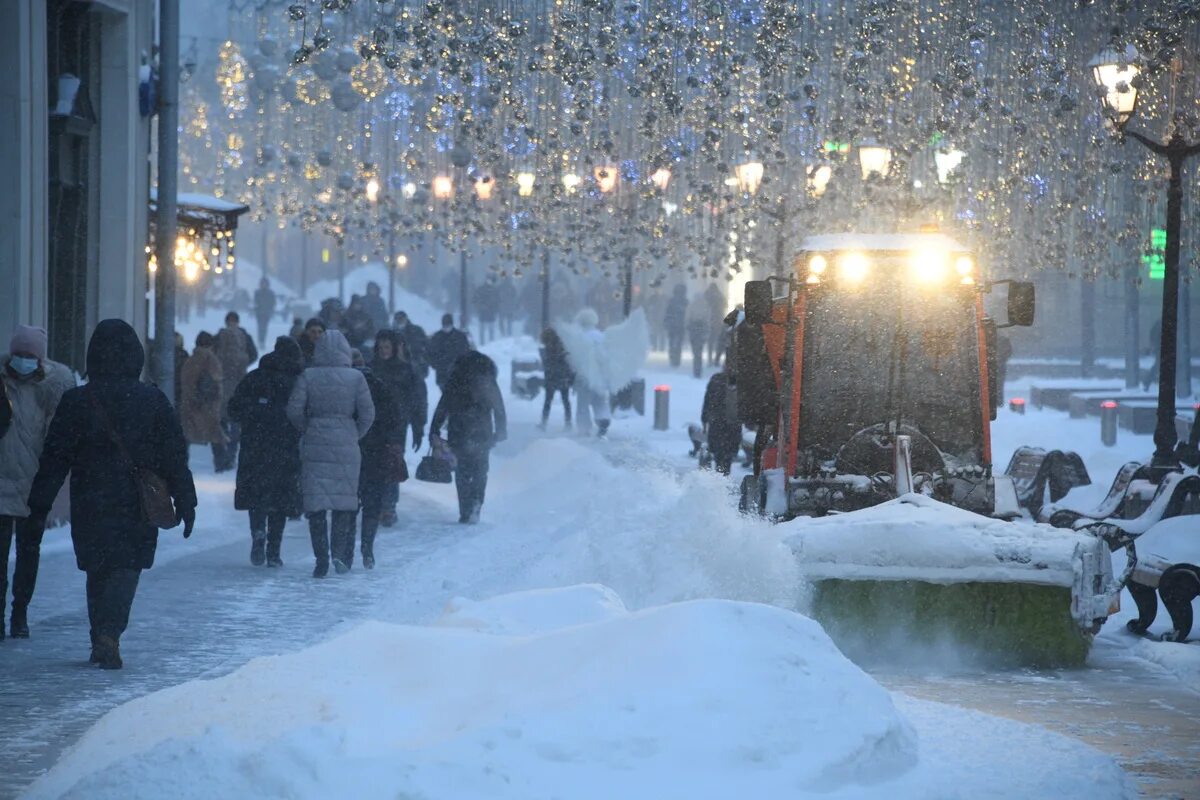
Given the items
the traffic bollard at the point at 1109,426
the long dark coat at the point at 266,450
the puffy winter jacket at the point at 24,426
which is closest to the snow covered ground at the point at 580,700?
the puffy winter jacket at the point at 24,426

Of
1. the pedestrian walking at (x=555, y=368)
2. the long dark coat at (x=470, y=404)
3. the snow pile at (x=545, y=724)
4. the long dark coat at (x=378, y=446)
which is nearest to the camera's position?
the snow pile at (x=545, y=724)

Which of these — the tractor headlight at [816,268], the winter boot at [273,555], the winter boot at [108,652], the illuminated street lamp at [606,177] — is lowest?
the winter boot at [273,555]

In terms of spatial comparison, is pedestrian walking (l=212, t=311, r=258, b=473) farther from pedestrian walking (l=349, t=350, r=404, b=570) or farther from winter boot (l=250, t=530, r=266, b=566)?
winter boot (l=250, t=530, r=266, b=566)

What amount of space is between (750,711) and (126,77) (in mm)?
14610

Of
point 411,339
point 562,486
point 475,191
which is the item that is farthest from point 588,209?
point 562,486

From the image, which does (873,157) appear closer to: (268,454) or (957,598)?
(268,454)

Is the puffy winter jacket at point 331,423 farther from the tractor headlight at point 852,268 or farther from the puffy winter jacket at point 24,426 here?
the tractor headlight at point 852,268

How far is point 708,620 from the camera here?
6.60 meters

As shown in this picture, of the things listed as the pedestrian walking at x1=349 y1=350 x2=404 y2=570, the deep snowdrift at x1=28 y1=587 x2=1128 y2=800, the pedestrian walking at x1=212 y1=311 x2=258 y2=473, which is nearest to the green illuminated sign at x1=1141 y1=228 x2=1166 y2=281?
the pedestrian walking at x1=349 y1=350 x2=404 y2=570

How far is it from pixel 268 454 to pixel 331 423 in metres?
0.78

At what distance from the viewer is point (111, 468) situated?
30.9 ft

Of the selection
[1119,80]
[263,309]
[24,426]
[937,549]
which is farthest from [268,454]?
[263,309]

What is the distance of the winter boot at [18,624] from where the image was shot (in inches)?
408

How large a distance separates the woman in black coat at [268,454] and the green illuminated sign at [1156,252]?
351 inches
